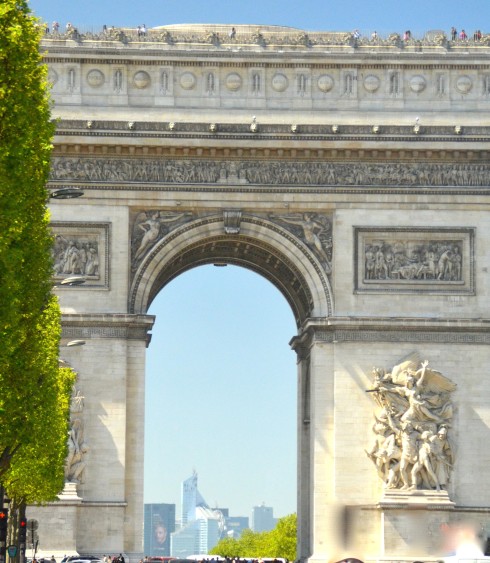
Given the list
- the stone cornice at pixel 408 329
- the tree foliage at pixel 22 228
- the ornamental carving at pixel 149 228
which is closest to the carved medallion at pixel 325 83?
the ornamental carving at pixel 149 228

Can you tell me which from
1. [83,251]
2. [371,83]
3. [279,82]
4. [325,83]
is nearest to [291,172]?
[279,82]

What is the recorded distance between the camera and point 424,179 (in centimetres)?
5344

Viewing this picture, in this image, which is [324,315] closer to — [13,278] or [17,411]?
[17,411]

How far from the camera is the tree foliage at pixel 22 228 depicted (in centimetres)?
3047

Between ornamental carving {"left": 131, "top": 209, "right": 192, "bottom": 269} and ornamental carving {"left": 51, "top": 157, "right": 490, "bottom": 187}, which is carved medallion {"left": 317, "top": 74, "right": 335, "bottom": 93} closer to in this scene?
ornamental carving {"left": 51, "top": 157, "right": 490, "bottom": 187}

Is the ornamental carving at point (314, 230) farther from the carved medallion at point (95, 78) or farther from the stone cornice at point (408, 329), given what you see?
the carved medallion at point (95, 78)

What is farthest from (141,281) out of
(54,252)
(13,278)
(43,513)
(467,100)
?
(13,278)

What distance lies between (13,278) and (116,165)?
22790 millimetres

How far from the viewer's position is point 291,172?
2100 inches

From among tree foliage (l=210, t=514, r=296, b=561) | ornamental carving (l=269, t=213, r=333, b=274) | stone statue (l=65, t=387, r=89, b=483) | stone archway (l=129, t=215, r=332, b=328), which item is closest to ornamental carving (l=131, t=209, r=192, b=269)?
stone archway (l=129, t=215, r=332, b=328)

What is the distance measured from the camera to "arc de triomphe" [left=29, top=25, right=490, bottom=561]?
52.1 m

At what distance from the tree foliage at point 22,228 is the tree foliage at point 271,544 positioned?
79743 mm

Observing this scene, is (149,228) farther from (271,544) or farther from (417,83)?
(271,544)

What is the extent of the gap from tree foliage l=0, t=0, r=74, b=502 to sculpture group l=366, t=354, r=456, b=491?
50.3 ft
